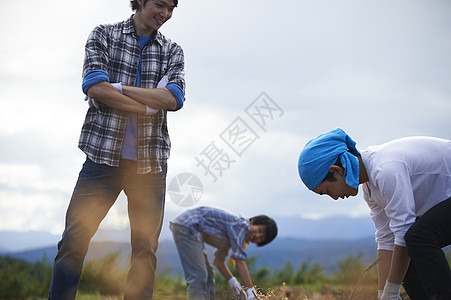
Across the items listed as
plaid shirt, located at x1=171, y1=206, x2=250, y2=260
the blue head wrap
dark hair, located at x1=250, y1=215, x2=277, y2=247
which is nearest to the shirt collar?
the blue head wrap

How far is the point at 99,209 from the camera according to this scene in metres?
2.38

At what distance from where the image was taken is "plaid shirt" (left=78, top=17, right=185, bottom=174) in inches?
93.9

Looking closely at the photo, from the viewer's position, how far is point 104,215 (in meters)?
2.44

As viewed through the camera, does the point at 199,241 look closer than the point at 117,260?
Yes

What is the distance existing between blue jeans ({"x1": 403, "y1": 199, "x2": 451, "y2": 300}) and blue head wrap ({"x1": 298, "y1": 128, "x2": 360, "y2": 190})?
12.5 inches

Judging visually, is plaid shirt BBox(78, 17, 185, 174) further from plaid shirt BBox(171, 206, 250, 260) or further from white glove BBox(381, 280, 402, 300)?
plaid shirt BBox(171, 206, 250, 260)

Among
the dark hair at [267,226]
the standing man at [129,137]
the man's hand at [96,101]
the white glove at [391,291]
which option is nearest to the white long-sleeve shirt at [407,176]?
the white glove at [391,291]

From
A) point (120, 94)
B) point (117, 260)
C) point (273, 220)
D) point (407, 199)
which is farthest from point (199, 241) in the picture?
point (407, 199)

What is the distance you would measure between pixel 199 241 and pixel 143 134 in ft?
6.25

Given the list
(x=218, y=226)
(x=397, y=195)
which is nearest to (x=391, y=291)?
(x=397, y=195)

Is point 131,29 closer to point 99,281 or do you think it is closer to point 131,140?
point 131,140

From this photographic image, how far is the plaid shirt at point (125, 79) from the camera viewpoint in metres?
Answer: 2.38

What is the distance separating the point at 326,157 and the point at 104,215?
3.90 ft

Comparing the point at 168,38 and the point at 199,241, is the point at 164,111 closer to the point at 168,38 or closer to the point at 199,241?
the point at 168,38
